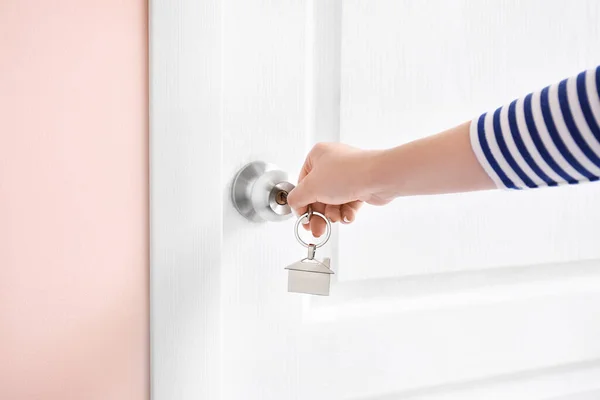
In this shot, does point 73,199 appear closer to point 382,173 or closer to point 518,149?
point 382,173

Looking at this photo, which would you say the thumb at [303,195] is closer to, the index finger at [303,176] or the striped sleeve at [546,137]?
the index finger at [303,176]

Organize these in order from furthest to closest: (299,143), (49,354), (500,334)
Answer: (500,334) < (299,143) < (49,354)

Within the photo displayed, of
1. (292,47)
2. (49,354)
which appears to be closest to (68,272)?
(49,354)

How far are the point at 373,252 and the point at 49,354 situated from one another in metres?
0.35

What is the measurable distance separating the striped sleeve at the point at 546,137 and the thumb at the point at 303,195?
0.16 meters

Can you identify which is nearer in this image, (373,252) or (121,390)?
(121,390)

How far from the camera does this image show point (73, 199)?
1.77 ft

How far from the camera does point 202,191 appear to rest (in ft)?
1.92

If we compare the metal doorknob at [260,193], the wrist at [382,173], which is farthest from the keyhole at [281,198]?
the wrist at [382,173]

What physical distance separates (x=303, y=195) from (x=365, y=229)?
0.14 metres

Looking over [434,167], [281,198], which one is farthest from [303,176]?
[434,167]

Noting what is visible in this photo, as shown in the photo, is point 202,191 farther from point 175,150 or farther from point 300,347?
point 300,347

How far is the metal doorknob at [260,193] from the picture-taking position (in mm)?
619

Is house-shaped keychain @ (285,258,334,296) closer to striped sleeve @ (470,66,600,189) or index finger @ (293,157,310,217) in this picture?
index finger @ (293,157,310,217)
